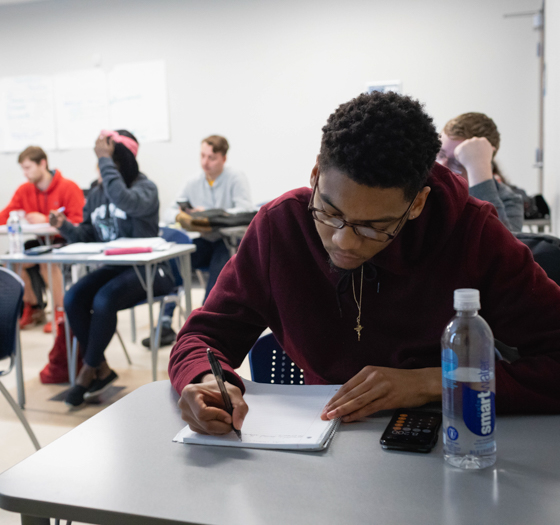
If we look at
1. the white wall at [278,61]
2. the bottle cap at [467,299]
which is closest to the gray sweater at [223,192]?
the white wall at [278,61]

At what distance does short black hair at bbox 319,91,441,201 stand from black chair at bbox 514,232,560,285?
560 millimetres

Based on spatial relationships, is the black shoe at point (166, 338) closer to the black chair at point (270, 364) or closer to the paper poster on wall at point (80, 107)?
the black chair at point (270, 364)

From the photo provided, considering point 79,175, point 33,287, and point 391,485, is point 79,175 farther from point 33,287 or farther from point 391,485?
point 391,485

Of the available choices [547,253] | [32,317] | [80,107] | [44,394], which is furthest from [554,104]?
[80,107]

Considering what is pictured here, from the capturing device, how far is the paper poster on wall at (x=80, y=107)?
19.8ft

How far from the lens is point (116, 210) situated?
2.97 metres

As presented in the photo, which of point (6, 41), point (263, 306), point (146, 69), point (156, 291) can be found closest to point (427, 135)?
point (263, 306)

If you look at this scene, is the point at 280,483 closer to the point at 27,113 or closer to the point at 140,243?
the point at 140,243

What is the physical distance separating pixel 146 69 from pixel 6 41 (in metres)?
1.79

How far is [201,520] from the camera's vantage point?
22.6 inches

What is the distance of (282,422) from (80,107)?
6.03 meters

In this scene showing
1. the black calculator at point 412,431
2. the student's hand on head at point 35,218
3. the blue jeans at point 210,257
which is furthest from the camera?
the student's hand on head at point 35,218

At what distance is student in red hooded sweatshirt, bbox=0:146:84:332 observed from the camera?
4.29 meters

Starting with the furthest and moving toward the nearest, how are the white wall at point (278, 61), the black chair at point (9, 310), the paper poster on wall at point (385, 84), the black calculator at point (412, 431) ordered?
the paper poster on wall at point (385, 84), the white wall at point (278, 61), the black chair at point (9, 310), the black calculator at point (412, 431)
